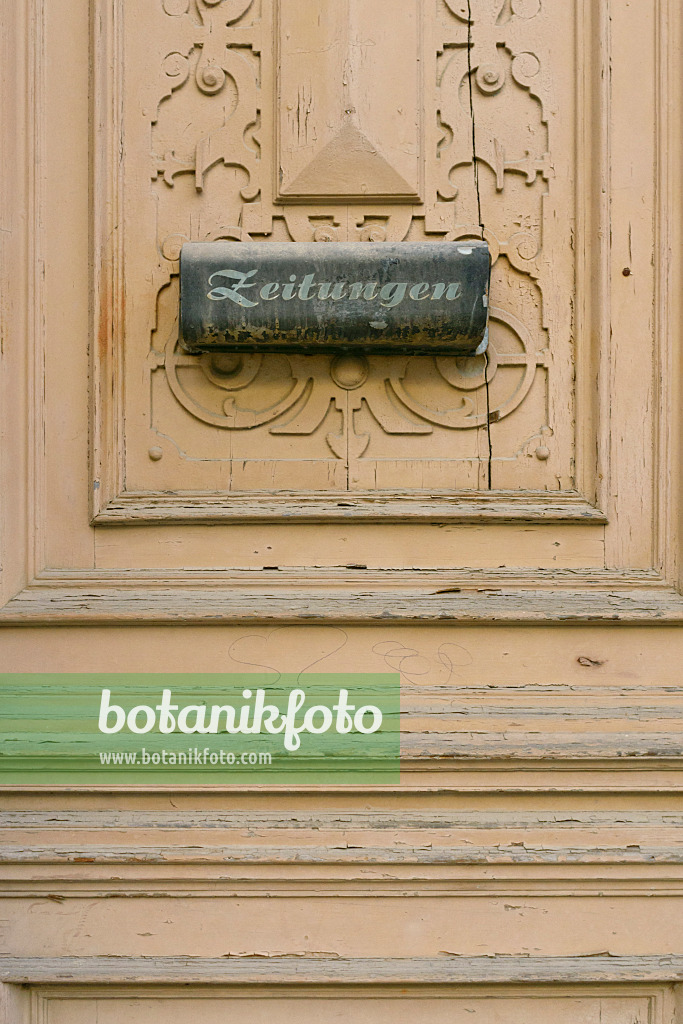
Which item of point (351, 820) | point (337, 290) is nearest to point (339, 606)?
point (351, 820)

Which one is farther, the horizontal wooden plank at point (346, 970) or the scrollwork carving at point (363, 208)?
the scrollwork carving at point (363, 208)

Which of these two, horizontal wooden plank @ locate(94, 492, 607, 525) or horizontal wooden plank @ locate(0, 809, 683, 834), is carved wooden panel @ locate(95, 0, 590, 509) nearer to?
horizontal wooden plank @ locate(94, 492, 607, 525)

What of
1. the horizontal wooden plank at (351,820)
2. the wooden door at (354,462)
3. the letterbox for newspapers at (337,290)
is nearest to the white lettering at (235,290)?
the letterbox for newspapers at (337,290)

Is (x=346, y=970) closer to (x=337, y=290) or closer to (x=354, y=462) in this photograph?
(x=354, y=462)

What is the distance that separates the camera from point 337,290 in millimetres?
1139

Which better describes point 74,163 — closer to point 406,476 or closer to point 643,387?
point 406,476

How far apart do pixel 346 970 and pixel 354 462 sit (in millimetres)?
764

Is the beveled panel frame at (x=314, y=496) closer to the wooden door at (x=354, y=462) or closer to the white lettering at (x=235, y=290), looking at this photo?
the wooden door at (x=354, y=462)

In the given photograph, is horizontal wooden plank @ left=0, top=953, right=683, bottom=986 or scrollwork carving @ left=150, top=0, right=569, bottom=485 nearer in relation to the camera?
horizontal wooden plank @ left=0, top=953, right=683, bottom=986

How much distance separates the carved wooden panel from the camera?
47.5 inches

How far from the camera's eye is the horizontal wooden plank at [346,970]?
110 centimetres

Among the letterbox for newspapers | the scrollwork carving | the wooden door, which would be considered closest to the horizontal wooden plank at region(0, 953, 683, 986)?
the wooden door

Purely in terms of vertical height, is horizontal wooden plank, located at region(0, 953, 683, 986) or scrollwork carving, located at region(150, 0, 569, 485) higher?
scrollwork carving, located at region(150, 0, 569, 485)

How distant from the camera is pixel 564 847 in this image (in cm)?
112
